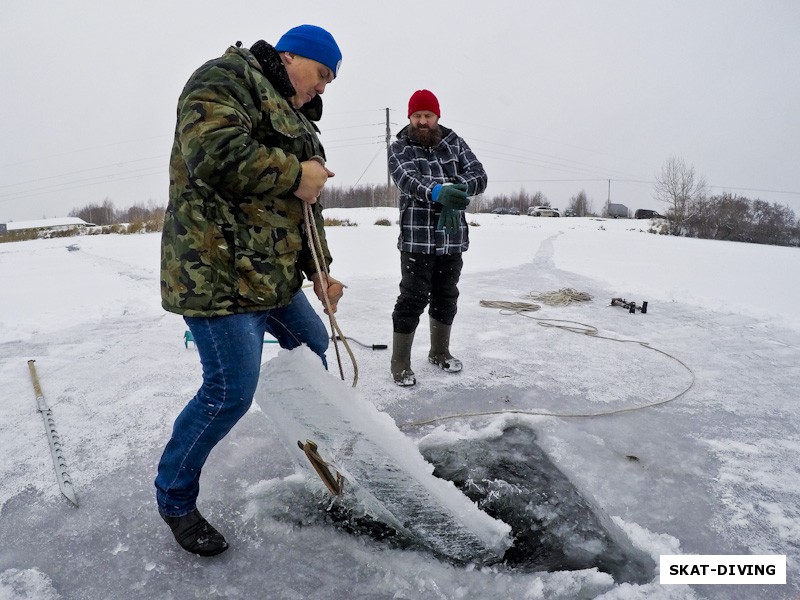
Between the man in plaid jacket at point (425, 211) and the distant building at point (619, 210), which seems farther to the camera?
the distant building at point (619, 210)

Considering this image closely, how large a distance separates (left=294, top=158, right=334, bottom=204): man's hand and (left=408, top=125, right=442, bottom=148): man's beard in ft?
5.73

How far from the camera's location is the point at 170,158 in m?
1.45

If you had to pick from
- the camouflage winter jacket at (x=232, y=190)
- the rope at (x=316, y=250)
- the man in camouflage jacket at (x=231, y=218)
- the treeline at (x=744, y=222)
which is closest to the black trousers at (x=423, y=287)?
the rope at (x=316, y=250)

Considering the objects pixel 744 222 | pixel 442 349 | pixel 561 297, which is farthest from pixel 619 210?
pixel 442 349

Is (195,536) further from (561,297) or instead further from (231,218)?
(561,297)

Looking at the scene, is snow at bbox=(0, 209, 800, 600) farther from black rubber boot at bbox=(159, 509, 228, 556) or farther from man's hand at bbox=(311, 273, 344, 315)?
man's hand at bbox=(311, 273, 344, 315)

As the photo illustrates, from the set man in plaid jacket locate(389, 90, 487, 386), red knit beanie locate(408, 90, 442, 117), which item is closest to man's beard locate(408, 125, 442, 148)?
man in plaid jacket locate(389, 90, 487, 386)

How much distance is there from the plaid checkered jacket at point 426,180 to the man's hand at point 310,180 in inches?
59.5

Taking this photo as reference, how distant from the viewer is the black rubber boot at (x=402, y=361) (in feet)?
10.7

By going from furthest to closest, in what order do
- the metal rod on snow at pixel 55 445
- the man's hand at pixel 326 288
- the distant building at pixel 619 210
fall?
the distant building at pixel 619 210
the metal rod on snow at pixel 55 445
the man's hand at pixel 326 288

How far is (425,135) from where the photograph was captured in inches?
124

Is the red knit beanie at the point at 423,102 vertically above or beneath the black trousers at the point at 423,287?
above

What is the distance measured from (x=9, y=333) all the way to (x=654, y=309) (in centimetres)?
641

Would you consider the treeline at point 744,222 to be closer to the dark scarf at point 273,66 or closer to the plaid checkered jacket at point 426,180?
the plaid checkered jacket at point 426,180
